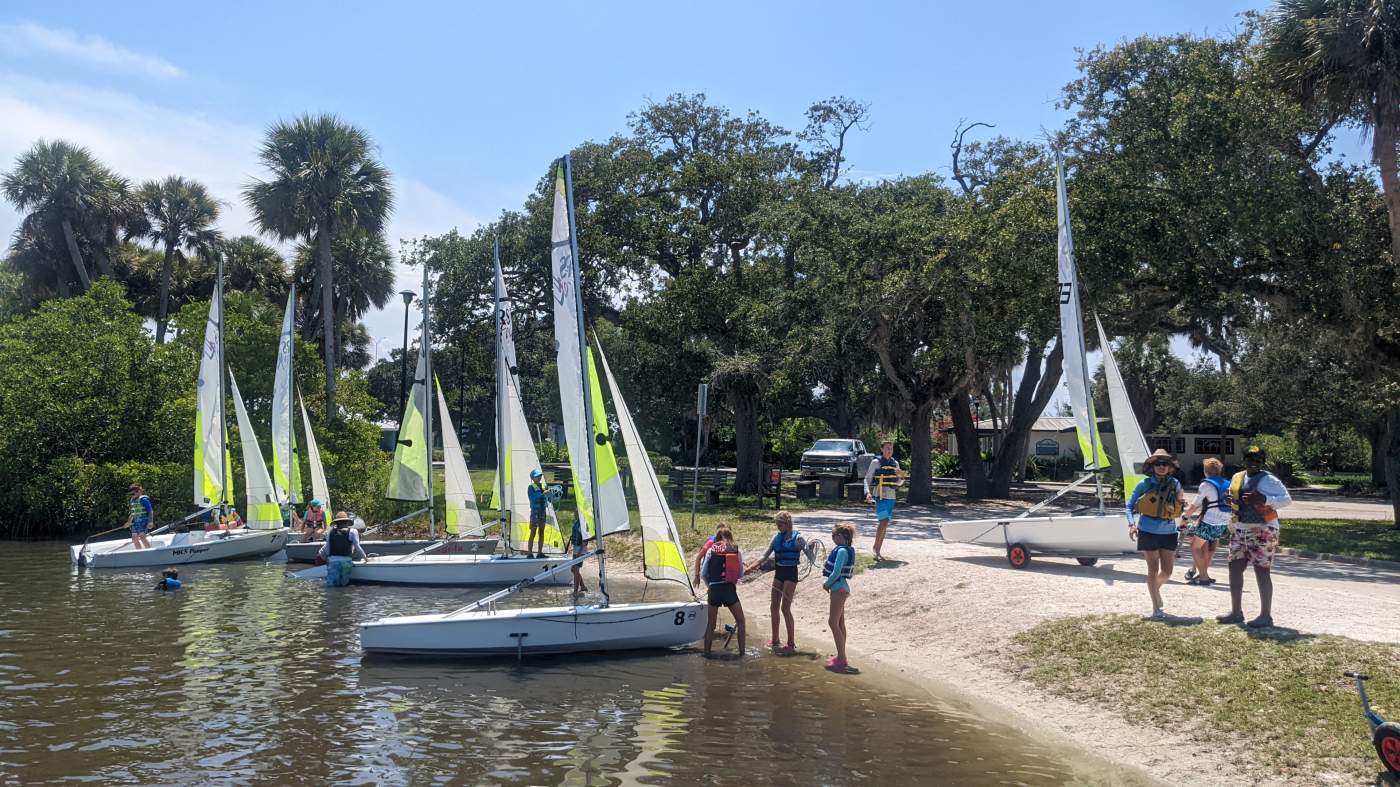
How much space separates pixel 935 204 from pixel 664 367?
35.5 feet

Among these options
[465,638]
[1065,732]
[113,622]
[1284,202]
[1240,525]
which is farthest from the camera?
[1284,202]

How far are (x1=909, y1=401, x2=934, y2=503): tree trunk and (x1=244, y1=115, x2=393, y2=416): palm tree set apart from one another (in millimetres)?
20560

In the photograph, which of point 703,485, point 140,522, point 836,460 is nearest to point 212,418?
point 140,522

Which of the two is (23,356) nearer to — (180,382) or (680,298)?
(180,382)

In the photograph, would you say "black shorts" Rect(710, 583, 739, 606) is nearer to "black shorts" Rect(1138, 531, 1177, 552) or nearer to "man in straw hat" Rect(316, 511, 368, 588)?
"black shorts" Rect(1138, 531, 1177, 552)

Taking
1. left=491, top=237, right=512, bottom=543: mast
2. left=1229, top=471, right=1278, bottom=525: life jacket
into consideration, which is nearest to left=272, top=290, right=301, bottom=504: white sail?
left=491, top=237, right=512, bottom=543: mast

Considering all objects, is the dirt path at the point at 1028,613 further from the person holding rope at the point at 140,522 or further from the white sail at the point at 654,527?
the person holding rope at the point at 140,522

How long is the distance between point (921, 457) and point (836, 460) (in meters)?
7.16

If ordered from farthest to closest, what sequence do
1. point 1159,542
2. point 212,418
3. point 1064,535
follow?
1. point 212,418
2. point 1064,535
3. point 1159,542

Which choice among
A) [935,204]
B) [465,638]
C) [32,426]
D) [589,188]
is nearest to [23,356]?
[32,426]

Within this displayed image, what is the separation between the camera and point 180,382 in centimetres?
3161

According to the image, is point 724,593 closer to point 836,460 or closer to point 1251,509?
point 1251,509

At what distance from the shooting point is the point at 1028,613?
12344mm

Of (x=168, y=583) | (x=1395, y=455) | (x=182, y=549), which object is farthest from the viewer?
(x=1395, y=455)
